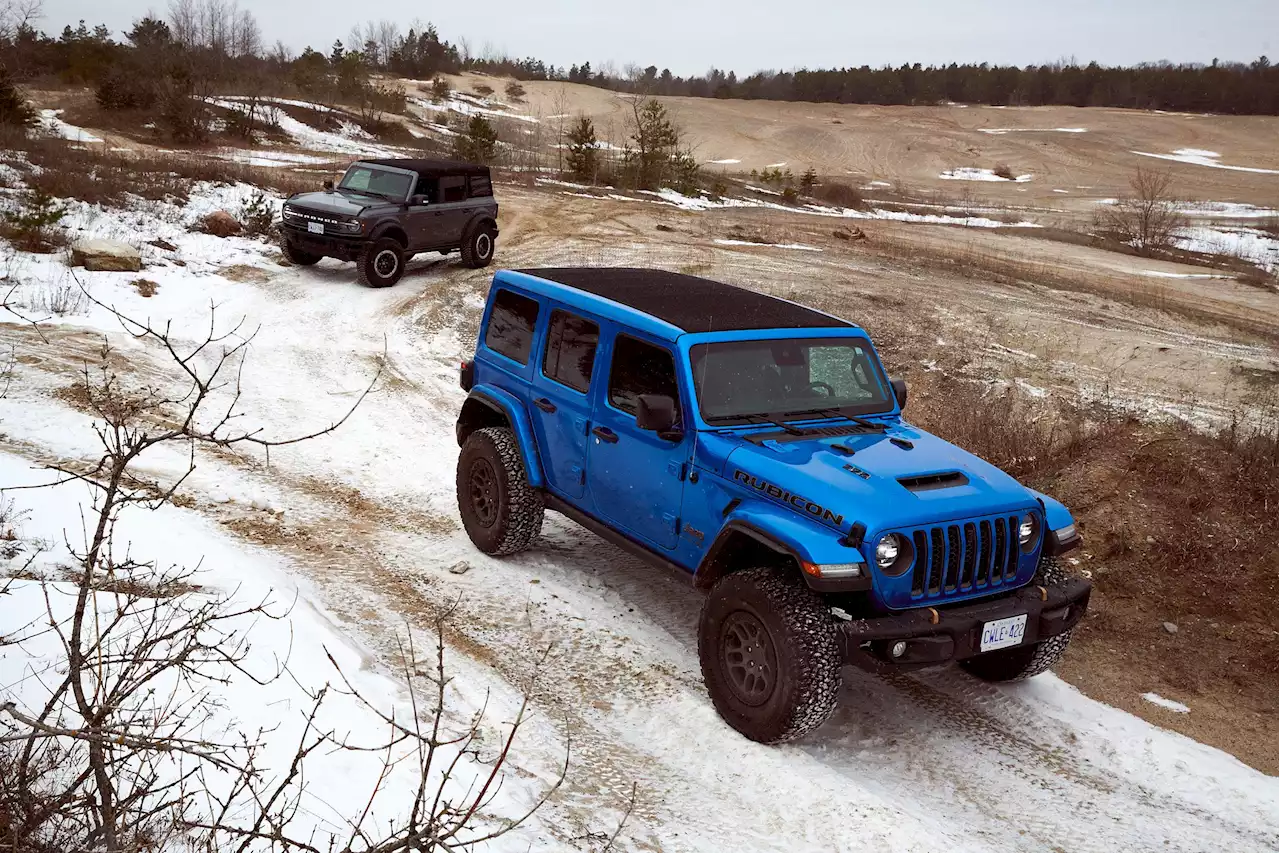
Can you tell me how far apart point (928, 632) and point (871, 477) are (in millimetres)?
795

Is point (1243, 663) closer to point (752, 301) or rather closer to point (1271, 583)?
point (1271, 583)

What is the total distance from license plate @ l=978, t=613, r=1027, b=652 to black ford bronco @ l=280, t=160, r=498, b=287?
487 inches

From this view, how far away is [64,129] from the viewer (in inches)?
1196

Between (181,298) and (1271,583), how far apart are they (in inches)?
507

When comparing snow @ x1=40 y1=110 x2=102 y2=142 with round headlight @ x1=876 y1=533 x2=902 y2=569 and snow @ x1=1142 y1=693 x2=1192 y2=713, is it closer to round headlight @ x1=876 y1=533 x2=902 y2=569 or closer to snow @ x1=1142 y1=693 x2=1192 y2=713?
round headlight @ x1=876 y1=533 x2=902 y2=569

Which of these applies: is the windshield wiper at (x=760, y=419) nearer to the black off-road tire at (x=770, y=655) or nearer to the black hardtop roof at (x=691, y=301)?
the black hardtop roof at (x=691, y=301)

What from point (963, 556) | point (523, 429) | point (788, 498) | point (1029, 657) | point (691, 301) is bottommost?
point (1029, 657)

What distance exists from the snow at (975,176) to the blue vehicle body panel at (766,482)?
49357 mm

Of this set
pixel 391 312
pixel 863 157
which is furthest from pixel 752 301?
pixel 863 157

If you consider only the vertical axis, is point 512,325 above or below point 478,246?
above

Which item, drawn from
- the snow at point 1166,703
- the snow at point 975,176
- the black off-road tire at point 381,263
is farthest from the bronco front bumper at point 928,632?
the snow at point 975,176

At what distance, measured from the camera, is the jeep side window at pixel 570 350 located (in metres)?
6.43

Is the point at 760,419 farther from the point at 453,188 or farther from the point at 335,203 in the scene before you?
the point at 453,188

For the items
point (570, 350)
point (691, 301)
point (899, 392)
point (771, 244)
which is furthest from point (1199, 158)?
point (570, 350)
